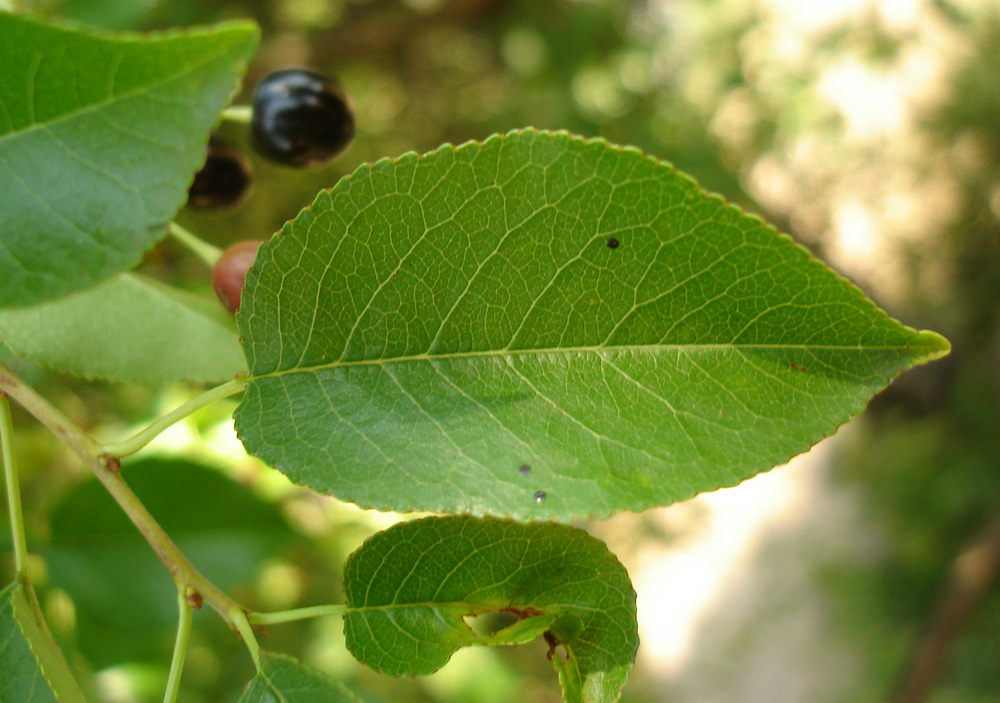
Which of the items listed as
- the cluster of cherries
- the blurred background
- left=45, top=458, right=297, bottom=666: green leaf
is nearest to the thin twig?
the blurred background

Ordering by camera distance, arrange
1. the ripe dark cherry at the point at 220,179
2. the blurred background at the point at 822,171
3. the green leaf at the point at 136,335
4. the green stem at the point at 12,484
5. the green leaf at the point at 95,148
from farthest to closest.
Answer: the blurred background at the point at 822,171 < the ripe dark cherry at the point at 220,179 < the green leaf at the point at 136,335 < the green stem at the point at 12,484 < the green leaf at the point at 95,148

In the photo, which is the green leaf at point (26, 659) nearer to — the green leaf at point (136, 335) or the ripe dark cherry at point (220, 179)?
the green leaf at point (136, 335)

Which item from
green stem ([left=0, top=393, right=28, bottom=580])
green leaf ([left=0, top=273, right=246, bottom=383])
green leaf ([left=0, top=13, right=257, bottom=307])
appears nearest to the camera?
green leaf ([left=0, top=13, right=257, bottom=307])

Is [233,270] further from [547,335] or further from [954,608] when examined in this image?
[954,608]

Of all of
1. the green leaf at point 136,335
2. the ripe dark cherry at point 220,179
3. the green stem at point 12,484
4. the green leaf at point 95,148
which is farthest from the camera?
the ripe dark cherry at point 220,179

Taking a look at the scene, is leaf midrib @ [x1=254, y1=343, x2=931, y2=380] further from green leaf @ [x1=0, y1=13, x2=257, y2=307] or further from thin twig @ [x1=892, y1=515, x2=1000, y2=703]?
thin twig @ [x1=892, y1=515, x2=1000, y2=703]

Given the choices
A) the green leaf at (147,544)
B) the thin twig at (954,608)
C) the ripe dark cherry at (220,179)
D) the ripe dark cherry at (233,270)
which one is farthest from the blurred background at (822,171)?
the ripe dark cherry at (233,270)
